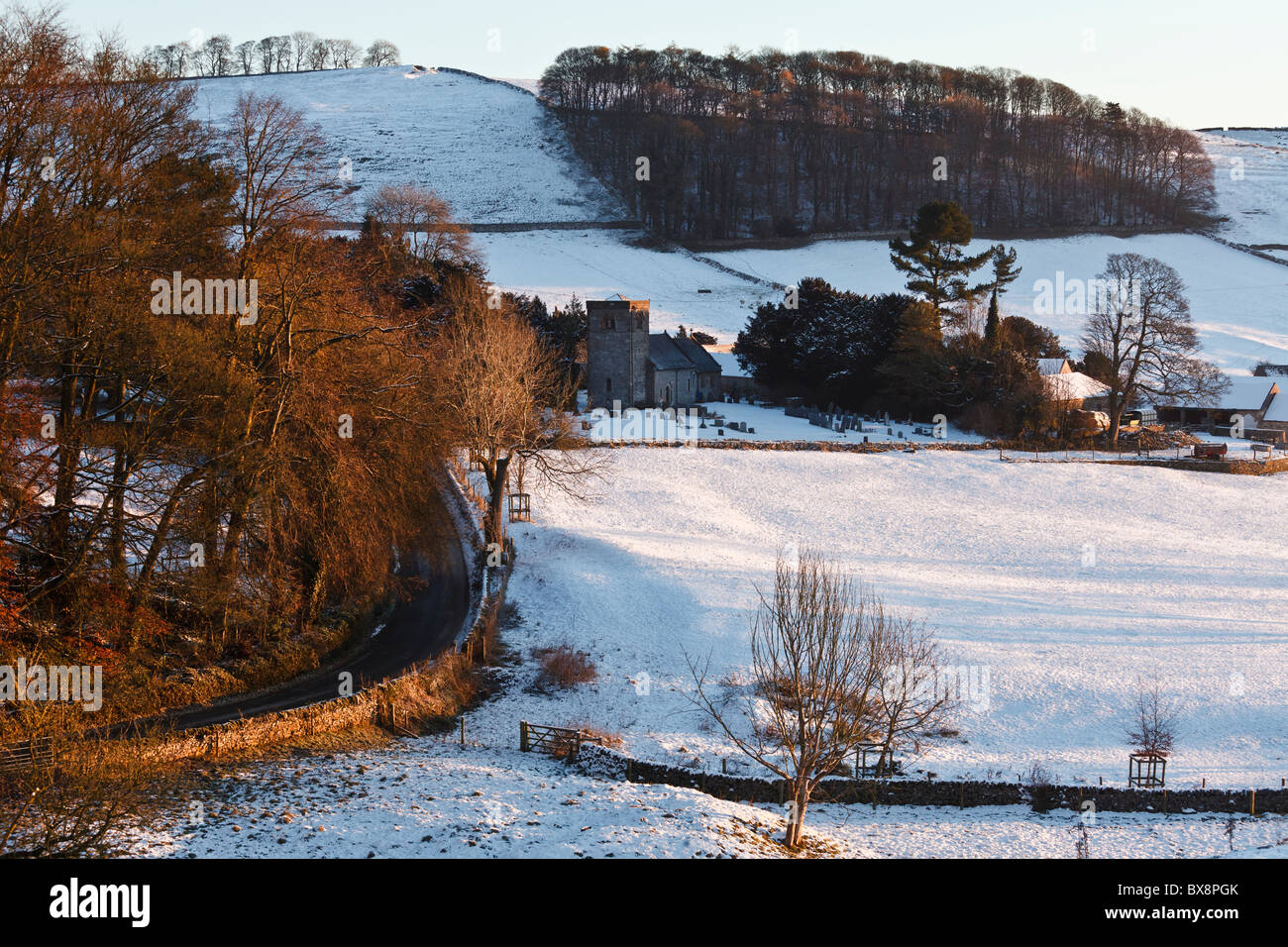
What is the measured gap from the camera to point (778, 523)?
4059 centimetres

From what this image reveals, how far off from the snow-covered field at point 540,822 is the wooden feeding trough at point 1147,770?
3.76ft

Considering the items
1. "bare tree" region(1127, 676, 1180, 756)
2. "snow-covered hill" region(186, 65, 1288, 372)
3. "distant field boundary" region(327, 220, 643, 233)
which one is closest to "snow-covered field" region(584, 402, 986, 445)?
"snow-covered hill" region(186, 65, 1288, 372)

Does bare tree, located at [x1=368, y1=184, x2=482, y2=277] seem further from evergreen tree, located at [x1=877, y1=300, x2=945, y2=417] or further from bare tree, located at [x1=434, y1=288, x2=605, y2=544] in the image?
evergreen tree, located at [x1=877, y1=300, x2=945, y2=417]

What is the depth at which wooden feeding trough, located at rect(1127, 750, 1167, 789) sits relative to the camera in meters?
22.9

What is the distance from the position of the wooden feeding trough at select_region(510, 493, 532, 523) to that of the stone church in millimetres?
18658

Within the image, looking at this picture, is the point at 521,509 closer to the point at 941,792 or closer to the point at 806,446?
the point at 806,446

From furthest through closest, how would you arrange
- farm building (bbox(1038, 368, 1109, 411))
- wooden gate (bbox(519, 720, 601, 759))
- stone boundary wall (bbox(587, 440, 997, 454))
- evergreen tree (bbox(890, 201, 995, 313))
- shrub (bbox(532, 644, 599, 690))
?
evergreen tree (bbox(890, 201, 995, 313)) → farm building (bbox(1038, 368, 1109, 411)) → stone boundary wall (bbox(587, 440, 997, 454)) → shrub (bbox(532, 644, 599, 690)) → wooden gate (bbox(519, 720, 601, 759))

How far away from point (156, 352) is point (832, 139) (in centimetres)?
10326

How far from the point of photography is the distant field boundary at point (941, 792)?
72.7ft

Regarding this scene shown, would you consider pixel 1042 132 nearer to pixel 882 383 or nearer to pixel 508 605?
pixel 882 383

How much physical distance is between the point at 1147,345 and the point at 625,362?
92.8 ft

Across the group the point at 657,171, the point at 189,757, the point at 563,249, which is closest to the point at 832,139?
the point at 657,171

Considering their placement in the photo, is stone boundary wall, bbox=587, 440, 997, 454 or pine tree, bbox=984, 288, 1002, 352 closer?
stone boundary wall, bbox=587, 440, 997, 454

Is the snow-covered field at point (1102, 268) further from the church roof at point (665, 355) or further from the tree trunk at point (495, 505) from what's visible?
the tree trunk at point (495, 505)
